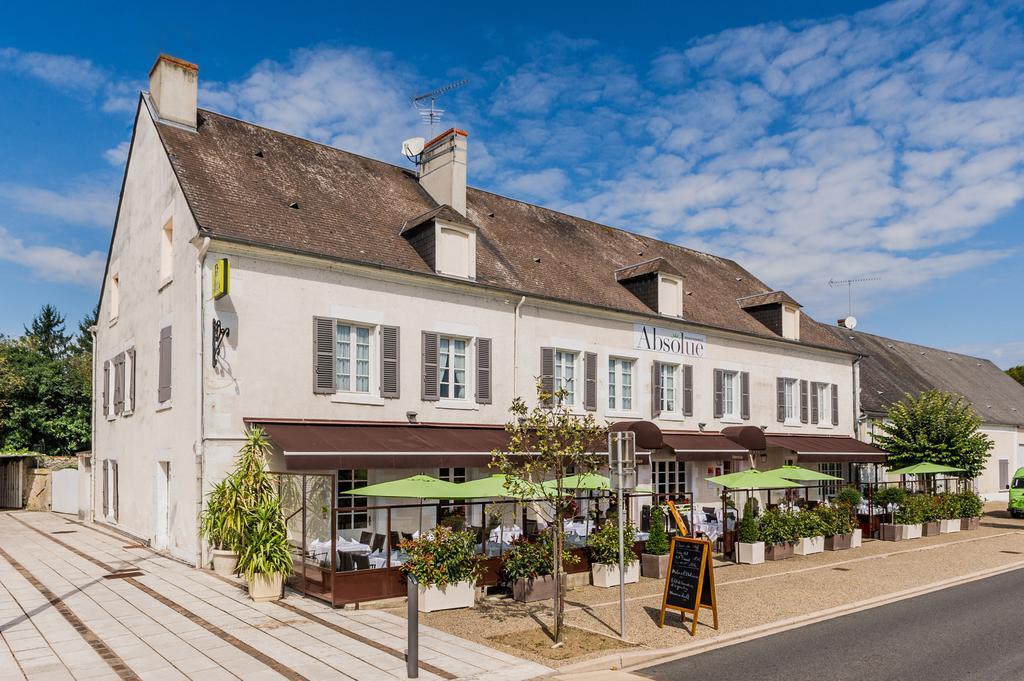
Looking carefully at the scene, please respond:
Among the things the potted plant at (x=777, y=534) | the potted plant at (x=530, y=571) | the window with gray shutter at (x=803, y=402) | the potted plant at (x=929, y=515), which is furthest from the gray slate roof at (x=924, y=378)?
the potted plant at (x=530, y=571)

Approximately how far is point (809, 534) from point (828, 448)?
890 centimetres

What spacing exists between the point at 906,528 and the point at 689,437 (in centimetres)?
670

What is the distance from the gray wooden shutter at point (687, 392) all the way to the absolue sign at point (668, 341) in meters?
0.55

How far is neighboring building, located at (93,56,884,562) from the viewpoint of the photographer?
1577 cm

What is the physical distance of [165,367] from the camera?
17484 millimetres

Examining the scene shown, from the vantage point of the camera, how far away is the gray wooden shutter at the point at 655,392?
23141 mm

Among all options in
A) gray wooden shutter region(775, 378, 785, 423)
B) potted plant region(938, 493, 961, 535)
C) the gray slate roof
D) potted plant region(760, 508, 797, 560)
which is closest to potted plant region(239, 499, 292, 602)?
potted plant region(760, 508, 797, 560)

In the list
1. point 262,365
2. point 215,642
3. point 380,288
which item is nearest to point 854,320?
point 380,288

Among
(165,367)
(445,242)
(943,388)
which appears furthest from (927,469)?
(165,367)

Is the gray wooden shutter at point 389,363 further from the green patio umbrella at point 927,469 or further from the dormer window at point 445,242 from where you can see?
the green patio umbrella at point 927,469

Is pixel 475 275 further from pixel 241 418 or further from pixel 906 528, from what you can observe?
pixel 906 528

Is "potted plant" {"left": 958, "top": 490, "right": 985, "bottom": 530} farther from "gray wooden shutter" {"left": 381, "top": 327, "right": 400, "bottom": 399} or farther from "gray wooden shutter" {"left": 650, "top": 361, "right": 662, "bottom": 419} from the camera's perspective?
"gray wooden shutter" {"left": 381, "top": 327, "right": 400, "bottom": 399}

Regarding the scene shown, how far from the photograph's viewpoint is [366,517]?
17.1 meters

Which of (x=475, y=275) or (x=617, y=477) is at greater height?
(x=475, y=275)
